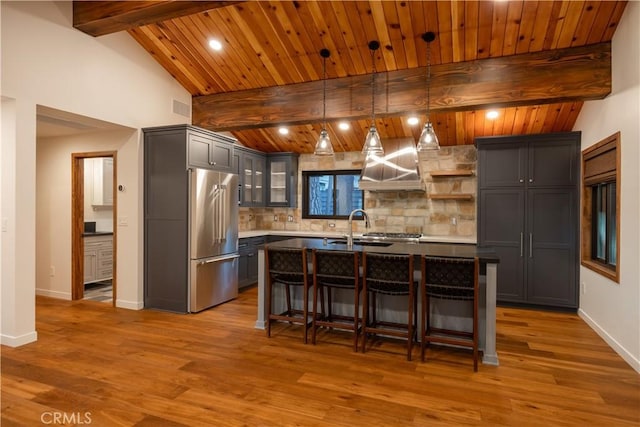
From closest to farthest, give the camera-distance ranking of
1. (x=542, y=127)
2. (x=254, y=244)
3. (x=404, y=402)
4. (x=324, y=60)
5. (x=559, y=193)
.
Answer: (x=404, y=402)
(x=324, y=60)
(x=559, y=193)
(x=542, y=127)
(x=254, y=244)

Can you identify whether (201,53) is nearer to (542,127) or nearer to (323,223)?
(323,223)

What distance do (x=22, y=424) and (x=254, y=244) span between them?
13.4 feet

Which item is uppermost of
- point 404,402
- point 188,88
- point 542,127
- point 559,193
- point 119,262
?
point 188,88

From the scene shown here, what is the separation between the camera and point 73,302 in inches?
198

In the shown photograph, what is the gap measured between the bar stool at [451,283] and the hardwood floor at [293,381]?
0.22 meters

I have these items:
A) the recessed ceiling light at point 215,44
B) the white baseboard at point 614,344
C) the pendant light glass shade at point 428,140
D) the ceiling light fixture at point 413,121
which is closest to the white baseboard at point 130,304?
the recessed ceiling light at point 215,44

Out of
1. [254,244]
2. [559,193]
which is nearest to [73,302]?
[254,244]

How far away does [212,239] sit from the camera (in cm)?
479

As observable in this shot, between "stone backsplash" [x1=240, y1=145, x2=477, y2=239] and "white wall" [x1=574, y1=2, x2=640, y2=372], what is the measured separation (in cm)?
217

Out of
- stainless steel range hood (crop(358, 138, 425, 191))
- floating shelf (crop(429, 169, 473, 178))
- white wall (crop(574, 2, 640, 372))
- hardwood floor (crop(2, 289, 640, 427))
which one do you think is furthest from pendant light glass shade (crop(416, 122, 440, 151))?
floating shelf (crop(429, 169, 473, 178))

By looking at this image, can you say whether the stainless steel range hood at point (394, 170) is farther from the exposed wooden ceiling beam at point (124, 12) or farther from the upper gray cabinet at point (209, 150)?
the exposed wooden ceiling beam at point (124, 12)

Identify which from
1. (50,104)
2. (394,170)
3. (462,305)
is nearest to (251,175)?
(394,170)

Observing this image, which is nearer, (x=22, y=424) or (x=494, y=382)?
A: (x=22, y=424)

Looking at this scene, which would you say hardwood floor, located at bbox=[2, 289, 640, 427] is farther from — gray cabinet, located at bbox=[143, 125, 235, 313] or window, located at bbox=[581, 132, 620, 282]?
window, located at bbox=[581, 132, 620, 282]
